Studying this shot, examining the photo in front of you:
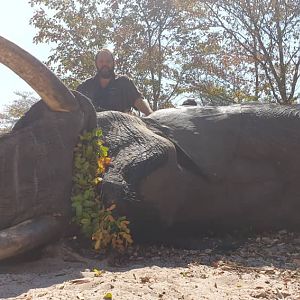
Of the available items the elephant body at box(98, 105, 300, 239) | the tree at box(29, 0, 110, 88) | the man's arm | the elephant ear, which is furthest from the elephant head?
the tree at box(29, 0, 110, 88)

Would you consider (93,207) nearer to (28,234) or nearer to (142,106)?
(28,234)

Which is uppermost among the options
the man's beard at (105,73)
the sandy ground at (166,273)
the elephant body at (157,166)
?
the man's beard at (105,73)

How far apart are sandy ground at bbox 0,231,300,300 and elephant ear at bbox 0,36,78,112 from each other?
40.7 inches

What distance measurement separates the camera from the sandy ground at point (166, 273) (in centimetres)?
287

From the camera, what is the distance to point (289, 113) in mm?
5145

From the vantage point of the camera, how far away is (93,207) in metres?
3.95

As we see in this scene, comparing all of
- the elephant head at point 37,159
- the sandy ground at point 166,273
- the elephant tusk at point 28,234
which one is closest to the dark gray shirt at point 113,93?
the elephant head at point 37,159

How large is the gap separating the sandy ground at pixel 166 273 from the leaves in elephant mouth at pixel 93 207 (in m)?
0.14

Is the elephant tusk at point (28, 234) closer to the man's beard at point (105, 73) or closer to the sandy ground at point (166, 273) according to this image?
the sandy ground at point (166, 273)

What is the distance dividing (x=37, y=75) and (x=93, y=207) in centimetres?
102

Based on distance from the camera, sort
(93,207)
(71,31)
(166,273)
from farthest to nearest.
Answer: (71,31) < (93,207) < (166,273)

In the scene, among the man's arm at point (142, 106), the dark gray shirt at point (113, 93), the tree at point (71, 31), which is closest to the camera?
the dark gray shirt at point (113, 93)

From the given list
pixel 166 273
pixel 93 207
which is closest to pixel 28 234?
pixel 93 207

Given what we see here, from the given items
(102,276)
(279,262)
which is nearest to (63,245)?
(102,276)
